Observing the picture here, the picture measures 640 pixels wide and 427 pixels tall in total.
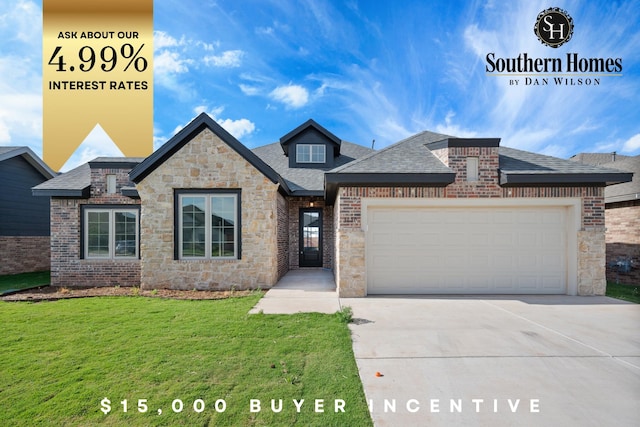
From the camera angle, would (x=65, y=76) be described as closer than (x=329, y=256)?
Yes

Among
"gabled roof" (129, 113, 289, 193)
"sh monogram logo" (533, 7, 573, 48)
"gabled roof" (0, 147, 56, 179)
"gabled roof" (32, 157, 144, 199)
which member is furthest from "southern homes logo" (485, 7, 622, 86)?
"gabled roof" (0, 147, 56, 179)

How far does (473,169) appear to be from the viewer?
764cm

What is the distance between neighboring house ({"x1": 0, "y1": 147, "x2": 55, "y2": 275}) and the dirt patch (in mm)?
5802

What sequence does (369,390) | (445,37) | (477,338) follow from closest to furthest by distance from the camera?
(369,390) < (477,338) < (445,37)

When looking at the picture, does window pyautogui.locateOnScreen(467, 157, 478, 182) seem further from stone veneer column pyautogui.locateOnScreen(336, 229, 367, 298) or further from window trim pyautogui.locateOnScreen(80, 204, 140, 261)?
window trim pyautogui.locateOnScreen(80, 204, 140, 261)

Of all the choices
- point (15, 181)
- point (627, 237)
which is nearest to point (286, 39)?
point (627, 237)

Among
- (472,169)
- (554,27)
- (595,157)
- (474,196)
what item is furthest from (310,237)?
(595,157)

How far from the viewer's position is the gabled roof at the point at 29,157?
41.7 ft

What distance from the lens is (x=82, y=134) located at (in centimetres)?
886

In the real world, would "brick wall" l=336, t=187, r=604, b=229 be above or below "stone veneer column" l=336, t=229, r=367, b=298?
above

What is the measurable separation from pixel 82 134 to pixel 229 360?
29.2 feet

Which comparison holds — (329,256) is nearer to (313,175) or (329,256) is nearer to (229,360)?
(313,175)

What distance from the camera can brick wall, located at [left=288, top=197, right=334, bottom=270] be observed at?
40.1 ft

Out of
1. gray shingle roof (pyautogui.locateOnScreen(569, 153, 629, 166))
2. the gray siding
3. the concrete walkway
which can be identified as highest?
gray shingle roof (pyautogui.locateOnScreen(569, 153, 629, 166))
